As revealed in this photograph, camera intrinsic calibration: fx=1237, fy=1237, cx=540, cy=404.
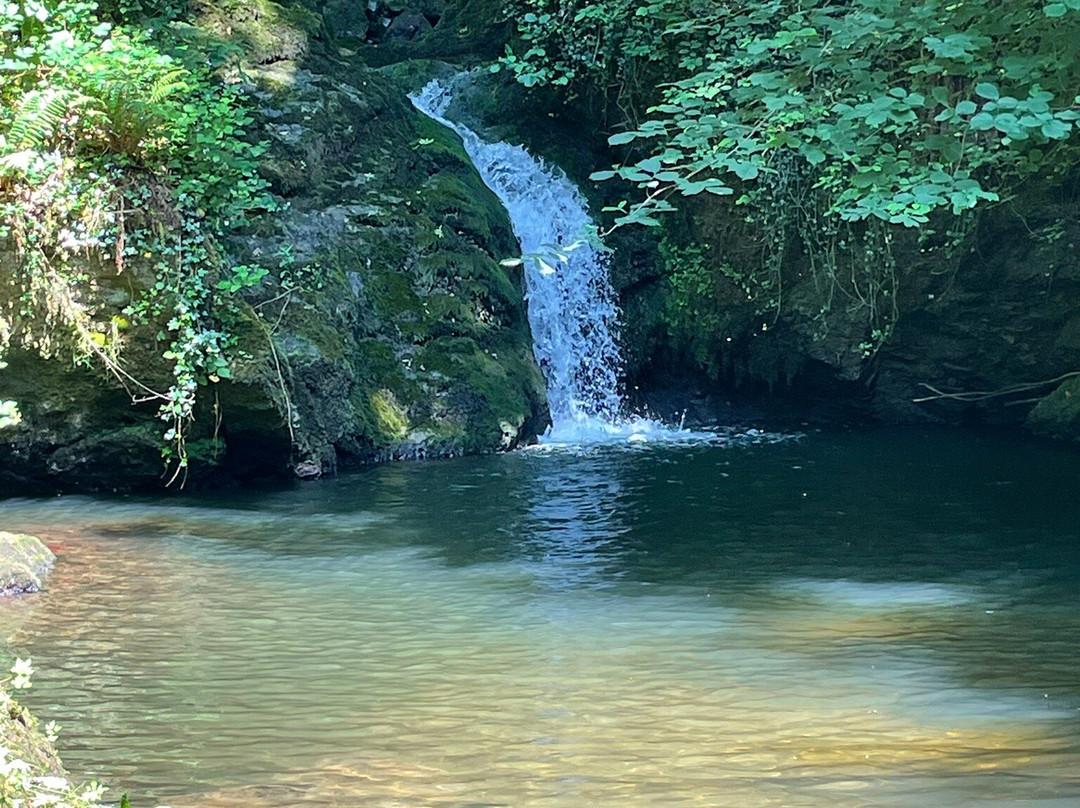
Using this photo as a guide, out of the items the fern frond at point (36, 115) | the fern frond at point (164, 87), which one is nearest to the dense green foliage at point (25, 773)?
the fern frond at point (36, 115)

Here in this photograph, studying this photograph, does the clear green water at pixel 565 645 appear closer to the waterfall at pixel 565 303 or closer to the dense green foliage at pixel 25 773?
the dense green foliage at pixel 25 773

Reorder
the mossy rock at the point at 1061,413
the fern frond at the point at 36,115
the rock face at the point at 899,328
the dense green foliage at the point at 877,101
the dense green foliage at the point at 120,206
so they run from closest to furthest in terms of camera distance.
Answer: the dense green foliage at the point at 877,101 < the fern frond at the point at 36,115 < the dense green foliage at the point at 120,206 < the mossy rock at the point at 1061,413 < the rock face at the point at 899,328

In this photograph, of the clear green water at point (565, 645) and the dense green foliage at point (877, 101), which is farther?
the dense green foliage at point (877, 101)


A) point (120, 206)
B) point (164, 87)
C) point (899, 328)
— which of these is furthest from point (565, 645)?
point (899, 328)

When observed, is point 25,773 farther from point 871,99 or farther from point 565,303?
point 565,303

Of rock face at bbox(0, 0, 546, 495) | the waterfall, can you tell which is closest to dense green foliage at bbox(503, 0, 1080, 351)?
rock face at bbox(0, 0, 546, 495)

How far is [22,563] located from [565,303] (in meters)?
8.47

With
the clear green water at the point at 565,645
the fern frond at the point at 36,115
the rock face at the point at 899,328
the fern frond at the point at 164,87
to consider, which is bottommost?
the clear green water at the point at 565,645

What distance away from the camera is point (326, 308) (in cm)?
1186

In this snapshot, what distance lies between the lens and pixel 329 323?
1179 cm

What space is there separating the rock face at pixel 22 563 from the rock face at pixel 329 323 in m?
2.68

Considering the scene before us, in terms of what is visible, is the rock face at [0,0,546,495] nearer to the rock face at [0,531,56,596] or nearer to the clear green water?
the clear green water

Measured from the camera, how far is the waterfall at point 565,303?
14.3 meters

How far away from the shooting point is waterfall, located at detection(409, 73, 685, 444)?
14.3m
